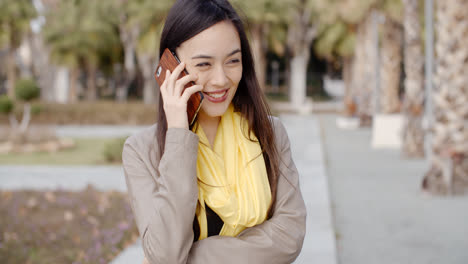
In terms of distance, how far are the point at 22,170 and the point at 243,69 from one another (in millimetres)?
8551

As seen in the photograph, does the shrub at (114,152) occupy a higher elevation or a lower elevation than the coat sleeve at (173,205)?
lower

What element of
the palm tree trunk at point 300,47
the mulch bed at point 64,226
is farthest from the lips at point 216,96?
the palm tree trunk at point 300,47

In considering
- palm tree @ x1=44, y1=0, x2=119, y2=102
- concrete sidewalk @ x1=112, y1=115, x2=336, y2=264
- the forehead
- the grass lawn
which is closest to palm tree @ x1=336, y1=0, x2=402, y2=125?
concrete sidewalk @ x1=112, y1=115, x2=336, y2=264

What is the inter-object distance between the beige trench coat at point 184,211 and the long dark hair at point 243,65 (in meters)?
0.05

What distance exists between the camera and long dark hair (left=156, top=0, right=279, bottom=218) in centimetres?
166

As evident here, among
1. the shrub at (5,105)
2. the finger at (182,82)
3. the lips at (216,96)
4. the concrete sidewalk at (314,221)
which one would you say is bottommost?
the concrete sidewalk at (314,221)

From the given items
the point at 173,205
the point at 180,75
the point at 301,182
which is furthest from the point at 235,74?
the point at 301,182

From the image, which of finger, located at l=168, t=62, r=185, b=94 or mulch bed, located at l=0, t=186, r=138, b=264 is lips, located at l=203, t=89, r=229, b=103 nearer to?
finger, located at l=168, t=62, r=185, b=94

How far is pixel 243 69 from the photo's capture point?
1.89m

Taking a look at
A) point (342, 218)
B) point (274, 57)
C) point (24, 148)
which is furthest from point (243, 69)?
point (274, 57)

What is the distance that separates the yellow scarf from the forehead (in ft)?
1.01

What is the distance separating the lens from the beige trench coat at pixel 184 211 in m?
1.61

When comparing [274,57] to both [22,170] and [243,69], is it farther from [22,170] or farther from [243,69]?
[243,69]

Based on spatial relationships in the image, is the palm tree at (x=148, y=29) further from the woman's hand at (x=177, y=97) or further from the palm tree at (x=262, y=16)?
the woman's hand at (x=177, y=97)
